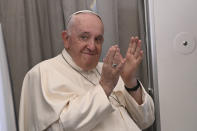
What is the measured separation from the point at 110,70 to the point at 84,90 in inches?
9.9

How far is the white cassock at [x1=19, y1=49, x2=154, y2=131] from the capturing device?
96cm

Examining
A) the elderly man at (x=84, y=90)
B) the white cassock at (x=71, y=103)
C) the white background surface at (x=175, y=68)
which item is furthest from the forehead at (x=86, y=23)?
the white background surface at (x=175, y=68)

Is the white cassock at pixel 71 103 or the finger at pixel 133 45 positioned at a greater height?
the finger at pixel 133 45

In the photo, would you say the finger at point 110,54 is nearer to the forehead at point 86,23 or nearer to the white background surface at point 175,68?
the forehead at point 86,23

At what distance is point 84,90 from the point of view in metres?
1.15

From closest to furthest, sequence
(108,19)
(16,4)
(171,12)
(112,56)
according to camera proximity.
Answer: (112,56)
(171,12)
(16,4)
(108,19)

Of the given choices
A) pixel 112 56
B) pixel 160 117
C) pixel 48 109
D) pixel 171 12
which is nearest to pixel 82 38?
pixel 112 56

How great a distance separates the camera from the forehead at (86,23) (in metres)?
1.16

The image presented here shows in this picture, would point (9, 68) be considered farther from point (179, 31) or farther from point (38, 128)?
point (179, 31)

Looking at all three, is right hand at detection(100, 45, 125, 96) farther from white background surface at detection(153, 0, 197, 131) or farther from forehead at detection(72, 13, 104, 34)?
white background surface at detection(153, 0, 197, 131)

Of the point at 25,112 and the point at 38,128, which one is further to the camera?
the point at 25,112

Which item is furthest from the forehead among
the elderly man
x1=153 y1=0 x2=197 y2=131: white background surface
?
x1=153 y1=0 x2=197 y2=131: white background surface

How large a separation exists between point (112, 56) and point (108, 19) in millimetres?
661

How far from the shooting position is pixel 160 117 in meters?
1.30
